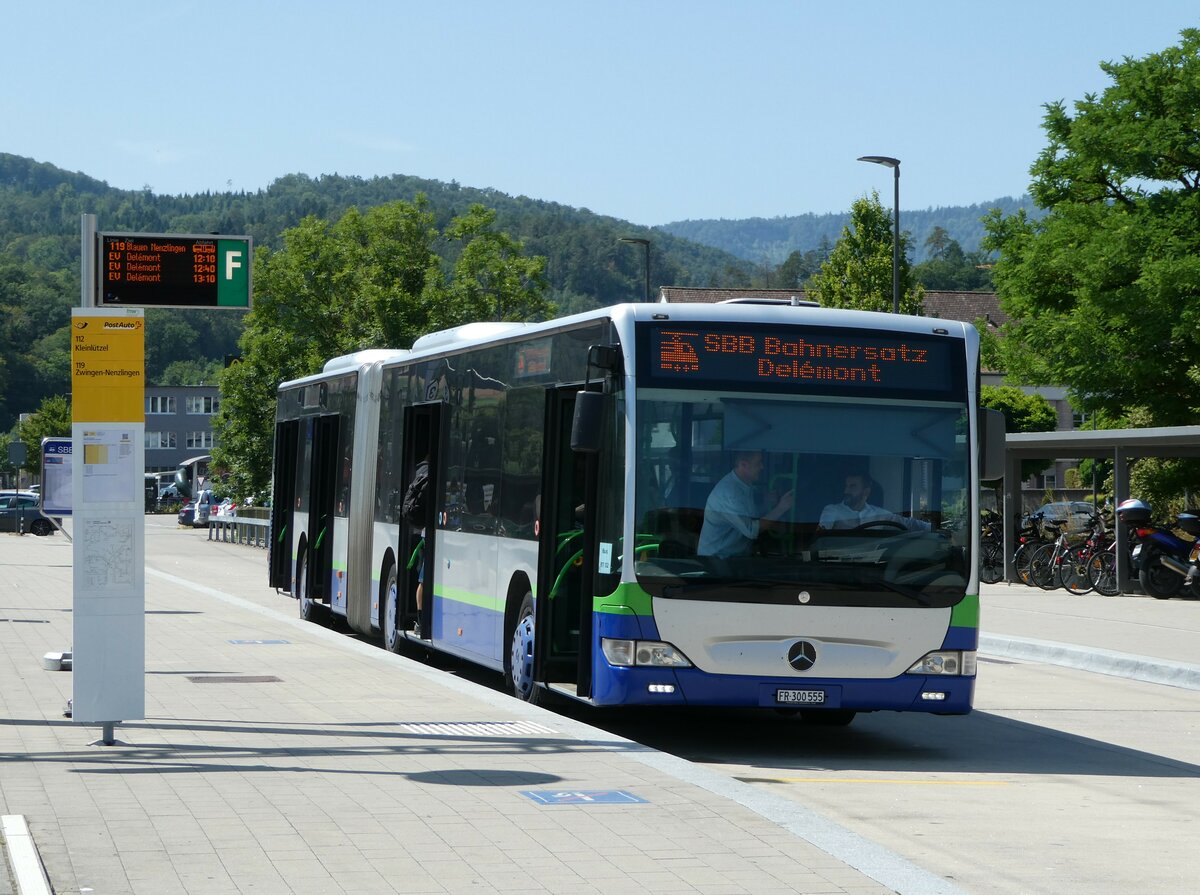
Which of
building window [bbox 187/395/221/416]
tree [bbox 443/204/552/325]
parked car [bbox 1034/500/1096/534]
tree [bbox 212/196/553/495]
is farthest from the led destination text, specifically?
building window [bbox 187/395/221/416]

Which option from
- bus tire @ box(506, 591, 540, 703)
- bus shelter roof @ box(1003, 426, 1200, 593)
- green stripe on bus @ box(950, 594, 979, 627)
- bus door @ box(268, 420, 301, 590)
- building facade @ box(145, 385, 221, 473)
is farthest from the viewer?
building facade @ box(145, 385, 221, 473)

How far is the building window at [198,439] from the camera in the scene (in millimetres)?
168863

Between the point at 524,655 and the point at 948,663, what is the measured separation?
3.23 metres

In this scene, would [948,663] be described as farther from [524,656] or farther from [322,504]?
[322,504]

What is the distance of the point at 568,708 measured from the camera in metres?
13.9

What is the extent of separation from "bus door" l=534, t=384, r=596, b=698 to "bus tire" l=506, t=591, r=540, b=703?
0.83ft

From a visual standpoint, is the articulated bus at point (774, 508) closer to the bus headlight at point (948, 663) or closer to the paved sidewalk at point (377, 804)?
the bus headlight at point (948, 663)

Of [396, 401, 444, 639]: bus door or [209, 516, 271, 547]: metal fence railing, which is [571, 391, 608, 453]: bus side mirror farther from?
[209, 516, 271, 547]: metal fence railing

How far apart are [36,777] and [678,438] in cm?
438

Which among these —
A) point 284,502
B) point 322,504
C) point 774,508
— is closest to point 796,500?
point 774,508

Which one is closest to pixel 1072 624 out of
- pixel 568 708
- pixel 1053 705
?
pixel 1053 705

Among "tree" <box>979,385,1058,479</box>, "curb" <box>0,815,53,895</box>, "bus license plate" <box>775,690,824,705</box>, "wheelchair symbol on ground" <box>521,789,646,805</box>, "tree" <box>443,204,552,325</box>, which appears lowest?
"wheelchair symbol on ground" <box>521,789,646,805</box>

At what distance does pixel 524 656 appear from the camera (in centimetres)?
1320

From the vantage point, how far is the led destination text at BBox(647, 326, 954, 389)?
11469 millimetres
